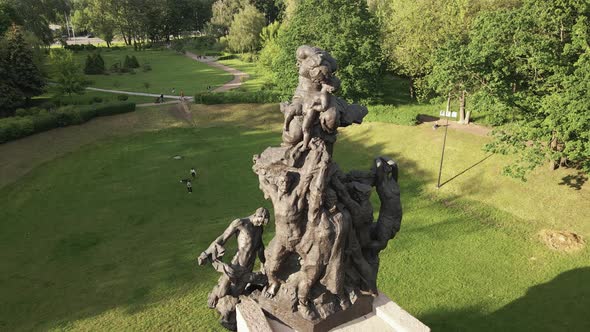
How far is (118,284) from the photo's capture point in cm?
1941

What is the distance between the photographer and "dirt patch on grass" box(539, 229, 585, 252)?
21.2m

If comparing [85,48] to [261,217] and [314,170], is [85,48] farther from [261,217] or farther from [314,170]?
[314,170]

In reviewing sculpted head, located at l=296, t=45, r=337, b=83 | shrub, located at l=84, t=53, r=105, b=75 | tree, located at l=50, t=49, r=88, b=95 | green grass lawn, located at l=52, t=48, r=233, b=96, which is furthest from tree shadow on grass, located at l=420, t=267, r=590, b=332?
shrub, located at l=84, t=53, r=105, b=75

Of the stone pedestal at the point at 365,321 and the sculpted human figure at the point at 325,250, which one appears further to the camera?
the stone pedestal at the point at 365,321

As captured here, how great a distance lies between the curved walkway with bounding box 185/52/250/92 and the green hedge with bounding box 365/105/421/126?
24804 mm

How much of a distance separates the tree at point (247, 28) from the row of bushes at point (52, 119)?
39.3 meters

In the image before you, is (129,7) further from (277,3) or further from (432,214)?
(432,214)

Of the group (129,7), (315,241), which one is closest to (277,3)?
(129,7)

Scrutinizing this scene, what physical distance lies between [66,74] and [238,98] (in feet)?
65.9

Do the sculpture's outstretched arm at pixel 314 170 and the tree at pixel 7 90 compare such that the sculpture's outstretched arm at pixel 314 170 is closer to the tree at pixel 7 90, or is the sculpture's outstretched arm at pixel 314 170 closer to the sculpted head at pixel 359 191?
the sculpted head at pixel 359 191

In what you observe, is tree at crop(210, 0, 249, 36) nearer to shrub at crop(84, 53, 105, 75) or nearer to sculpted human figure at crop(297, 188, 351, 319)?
shrub at crop(84, 53, 105, 75)

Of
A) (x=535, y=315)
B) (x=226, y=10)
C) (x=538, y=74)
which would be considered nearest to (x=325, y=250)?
(x=535, y=315)

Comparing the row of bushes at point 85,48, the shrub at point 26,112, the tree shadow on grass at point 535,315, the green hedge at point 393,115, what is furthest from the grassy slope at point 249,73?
the tree shadow on grass at point 535,315

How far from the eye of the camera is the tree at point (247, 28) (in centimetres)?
8000
